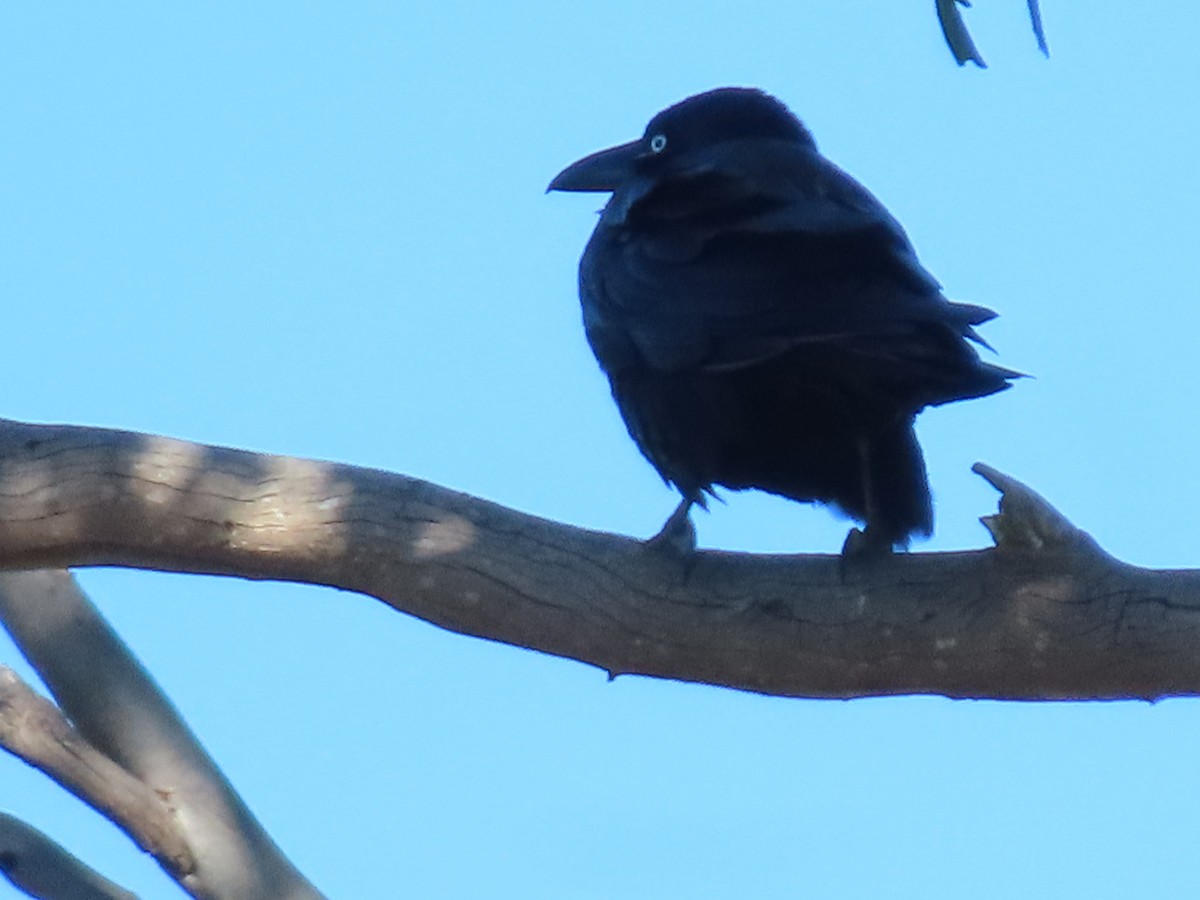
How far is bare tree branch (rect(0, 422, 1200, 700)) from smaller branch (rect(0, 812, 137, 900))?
817 millimetres

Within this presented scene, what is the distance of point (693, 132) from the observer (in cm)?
451

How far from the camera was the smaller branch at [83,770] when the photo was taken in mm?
4141

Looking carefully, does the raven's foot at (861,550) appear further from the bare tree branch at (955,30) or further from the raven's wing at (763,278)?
the bare tree branch at (955,30)

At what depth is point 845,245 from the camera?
3.46m

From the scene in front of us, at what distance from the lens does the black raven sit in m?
3.32

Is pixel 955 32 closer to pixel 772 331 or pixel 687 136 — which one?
pixel 772 331

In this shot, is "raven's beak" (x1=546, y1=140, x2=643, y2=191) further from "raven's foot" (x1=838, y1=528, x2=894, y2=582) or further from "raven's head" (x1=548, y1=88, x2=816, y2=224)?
"raven's foot" (x1=838, y1=528, x2=894, y2=582)

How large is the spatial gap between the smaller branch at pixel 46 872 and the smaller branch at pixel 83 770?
8.0 inches

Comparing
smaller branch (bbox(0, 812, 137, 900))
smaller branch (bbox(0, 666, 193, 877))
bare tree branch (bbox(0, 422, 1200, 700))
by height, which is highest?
bare tree branch (bbox(0, 422, 1200, 700))

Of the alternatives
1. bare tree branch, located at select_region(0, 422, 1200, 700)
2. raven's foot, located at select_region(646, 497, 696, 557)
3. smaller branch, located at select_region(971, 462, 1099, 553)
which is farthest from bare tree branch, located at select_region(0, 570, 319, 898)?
smaller branch, located at select_region(971, 462, 1099, 553)

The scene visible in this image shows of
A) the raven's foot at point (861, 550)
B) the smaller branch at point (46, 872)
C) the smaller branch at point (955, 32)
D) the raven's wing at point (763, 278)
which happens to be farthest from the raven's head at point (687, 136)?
the smaller branch at point (46, 872)

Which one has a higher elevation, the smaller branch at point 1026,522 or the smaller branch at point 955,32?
the smaller branch at point 955,32

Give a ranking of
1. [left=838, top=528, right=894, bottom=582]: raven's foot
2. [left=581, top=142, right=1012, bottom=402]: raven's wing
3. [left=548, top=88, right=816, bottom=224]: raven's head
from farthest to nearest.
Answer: [left=548, top=88, right=816, bottom=224]: raven's head < [left=838, top=528, right=894, bottom=582]: raven's foot < [left=581, top=142, right=1012, bottom=402]: raven's wing

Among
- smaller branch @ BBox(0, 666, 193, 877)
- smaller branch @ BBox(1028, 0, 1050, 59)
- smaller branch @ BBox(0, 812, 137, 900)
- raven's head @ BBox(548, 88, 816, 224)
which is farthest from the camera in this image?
raven's head @ BBox(548, 88, 816, 224)
